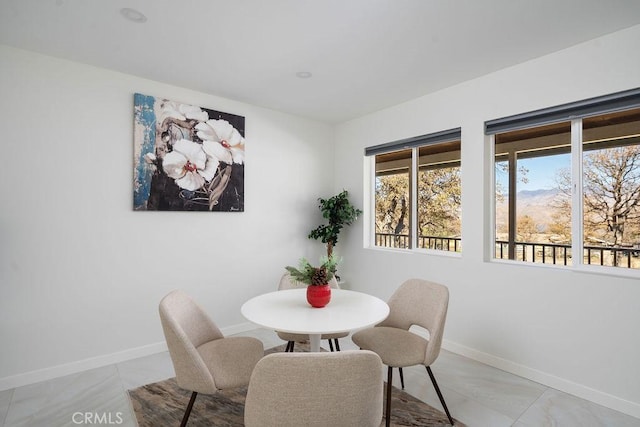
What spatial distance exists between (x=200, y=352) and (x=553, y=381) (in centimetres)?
259

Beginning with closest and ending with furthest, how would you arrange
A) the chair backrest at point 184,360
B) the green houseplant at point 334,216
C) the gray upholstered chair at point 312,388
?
the gray upholstered chair at point 312,388 → the chair backrest at point 184,360 → the green houseplant at point 334,216

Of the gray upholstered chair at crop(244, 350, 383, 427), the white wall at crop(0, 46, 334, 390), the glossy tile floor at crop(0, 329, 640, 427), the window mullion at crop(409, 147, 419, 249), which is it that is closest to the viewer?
the gray upholstered chair at crop(244, 350, 383, 427)

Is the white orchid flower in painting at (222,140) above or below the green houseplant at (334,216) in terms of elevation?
above

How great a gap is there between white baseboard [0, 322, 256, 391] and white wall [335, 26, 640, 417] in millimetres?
2600

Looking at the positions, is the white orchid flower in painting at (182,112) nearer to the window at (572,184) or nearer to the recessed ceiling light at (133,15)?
the recessed ceiling light at (133,15)

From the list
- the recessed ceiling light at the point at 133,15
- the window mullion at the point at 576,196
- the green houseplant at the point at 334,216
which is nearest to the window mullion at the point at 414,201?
the green houseplant at the point at 334,216

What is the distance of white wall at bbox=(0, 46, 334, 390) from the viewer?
2.49m

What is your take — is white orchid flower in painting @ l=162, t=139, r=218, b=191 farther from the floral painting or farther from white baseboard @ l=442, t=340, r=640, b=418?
white baseboard @ l=442, t=340, r=640, b=418

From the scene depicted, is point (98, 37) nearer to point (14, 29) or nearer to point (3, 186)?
point (14, 29)

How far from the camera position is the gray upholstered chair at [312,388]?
3.71ft

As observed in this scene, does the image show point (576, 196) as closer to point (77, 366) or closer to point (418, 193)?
point (418, 193)

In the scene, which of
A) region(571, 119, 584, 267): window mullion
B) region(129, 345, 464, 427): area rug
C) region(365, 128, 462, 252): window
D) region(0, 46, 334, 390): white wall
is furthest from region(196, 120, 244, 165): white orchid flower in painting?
region(571, 119, 584, 267): window mullion

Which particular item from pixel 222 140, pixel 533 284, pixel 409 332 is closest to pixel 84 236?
pixel 222 140

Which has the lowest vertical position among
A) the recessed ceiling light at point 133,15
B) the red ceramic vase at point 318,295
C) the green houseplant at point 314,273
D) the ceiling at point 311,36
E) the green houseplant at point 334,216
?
the red ceramic vase at point 318,295
